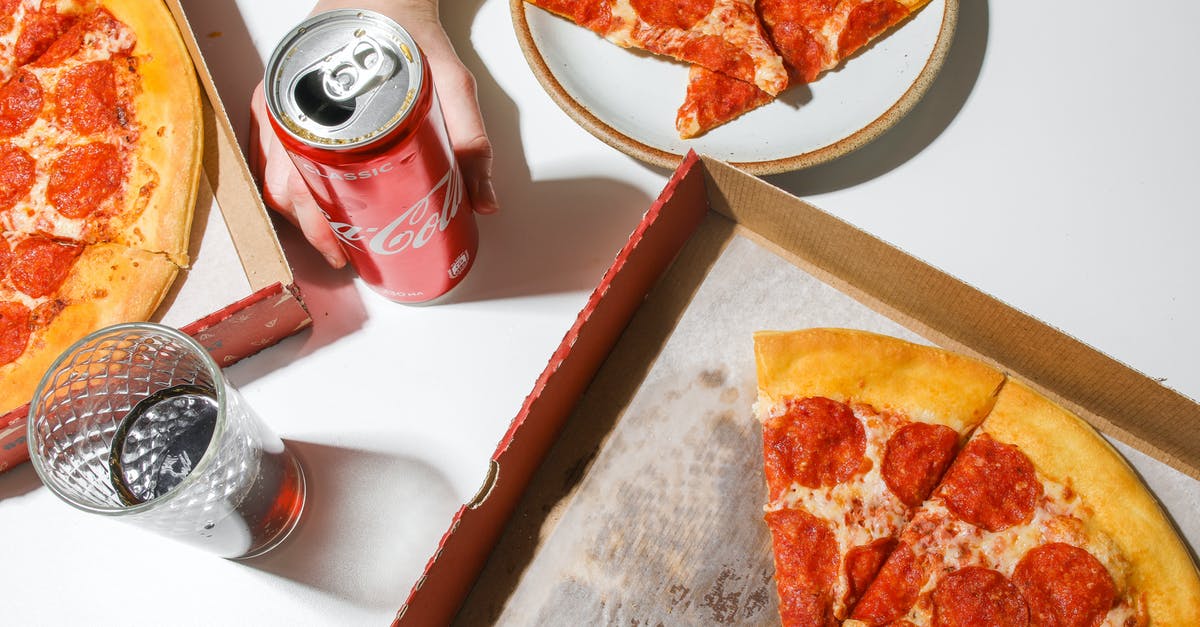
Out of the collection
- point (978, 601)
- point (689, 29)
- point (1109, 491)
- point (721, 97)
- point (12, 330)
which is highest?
point (689, 29)

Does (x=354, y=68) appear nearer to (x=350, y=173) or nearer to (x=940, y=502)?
(x=350, y=173)

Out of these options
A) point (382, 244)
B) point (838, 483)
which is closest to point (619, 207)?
point (382, 244)

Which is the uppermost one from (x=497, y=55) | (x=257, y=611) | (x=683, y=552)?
(x=497, y=55)

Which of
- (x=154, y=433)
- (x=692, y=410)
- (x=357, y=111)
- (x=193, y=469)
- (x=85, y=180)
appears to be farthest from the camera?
(x=85, y=180)

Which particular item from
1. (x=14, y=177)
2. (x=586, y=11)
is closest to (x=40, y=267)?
(x=14, y=177)

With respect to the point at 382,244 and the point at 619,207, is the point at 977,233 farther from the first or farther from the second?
the point at 382,244

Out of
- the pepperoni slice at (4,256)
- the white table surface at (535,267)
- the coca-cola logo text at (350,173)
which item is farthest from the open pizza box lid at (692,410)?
the pepperoni slice at (4,256)

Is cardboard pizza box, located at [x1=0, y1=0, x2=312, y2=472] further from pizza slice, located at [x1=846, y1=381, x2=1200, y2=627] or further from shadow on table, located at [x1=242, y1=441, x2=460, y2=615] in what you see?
pizza slice, located at [x1=846, y1=381, x2=1200, y2=627]
